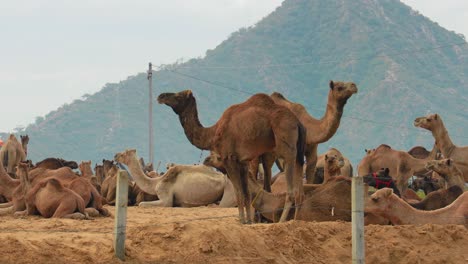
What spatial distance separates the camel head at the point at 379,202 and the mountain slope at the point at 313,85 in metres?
128

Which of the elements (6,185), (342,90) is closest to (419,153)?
(342,90)

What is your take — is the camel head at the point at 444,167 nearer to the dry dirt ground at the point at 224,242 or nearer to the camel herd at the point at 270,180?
the camel herd at the point at 270,180

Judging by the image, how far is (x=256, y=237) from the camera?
13203 mm

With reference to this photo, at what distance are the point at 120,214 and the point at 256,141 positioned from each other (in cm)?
377

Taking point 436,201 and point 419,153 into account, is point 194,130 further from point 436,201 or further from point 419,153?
point 419,153

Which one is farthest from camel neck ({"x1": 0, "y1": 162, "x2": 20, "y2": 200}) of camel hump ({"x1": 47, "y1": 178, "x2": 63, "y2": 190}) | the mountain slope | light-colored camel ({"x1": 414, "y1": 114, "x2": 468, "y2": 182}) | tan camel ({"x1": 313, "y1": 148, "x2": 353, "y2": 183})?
the mountain slope

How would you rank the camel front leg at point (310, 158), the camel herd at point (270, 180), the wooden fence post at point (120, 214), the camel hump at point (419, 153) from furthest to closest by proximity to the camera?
the camel hump at point (419, 153)
the camel front leg at point (310, 158)
the camel herd at point (270, 180)
the wooden fence post at point (120, 214)

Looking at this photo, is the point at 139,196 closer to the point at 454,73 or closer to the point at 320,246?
the point at 320,246

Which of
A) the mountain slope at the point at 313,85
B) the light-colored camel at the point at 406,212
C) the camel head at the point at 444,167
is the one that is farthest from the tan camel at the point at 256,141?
the mountain slope at the point at 313,85

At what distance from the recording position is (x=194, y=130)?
608 inches

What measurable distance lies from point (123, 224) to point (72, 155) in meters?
148

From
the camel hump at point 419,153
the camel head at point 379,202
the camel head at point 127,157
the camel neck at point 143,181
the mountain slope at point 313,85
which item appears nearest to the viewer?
the camel head at point 379,202

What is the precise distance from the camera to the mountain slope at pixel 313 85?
155m

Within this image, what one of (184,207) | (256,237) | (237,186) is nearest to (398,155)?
(184,207)
